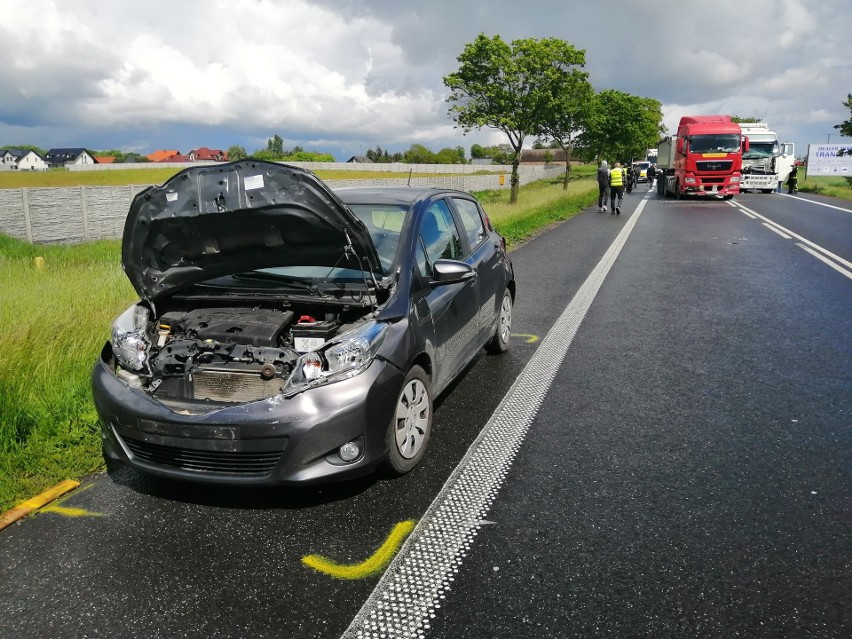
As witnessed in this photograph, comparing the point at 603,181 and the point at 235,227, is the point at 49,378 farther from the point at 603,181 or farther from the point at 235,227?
the point at 603,181

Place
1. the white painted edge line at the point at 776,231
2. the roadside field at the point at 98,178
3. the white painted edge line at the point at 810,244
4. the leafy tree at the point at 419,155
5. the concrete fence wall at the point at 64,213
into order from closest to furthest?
the white painted edge line at the point at 810,244
the white painted edge line at the point at 776,231
the concrete fence wall at the point at 64,213
the roadside field at the point at 98,178
the leafy tree at the point at 419,155

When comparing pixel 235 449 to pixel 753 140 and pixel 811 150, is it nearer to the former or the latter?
pixel 753 140

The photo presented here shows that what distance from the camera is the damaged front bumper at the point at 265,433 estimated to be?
3.20m

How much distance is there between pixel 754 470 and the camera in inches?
150

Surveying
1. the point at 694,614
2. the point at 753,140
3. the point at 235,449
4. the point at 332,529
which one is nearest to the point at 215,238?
the point at 235,449

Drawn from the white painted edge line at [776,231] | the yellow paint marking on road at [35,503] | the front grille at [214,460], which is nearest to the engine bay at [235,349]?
the front grille at [214,460]

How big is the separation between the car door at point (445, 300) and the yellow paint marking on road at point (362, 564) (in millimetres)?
1322

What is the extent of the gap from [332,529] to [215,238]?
175cm

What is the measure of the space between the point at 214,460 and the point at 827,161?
5651cm

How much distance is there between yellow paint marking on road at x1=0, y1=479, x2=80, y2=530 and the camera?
3426mm

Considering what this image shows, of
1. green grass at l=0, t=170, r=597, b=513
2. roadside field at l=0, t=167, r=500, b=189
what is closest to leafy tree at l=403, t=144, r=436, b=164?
roadside field at l=0, t=167, r=500, b=189

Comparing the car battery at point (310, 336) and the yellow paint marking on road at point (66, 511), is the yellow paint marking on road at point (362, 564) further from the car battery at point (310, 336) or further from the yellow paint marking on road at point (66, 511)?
the yellow paint marking on road at point (66, 511)

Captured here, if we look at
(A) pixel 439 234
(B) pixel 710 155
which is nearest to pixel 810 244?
(A) pixel 439 234

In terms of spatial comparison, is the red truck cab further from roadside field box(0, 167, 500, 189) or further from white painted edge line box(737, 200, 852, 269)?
roadside field box(0, 167, 500, 189)
